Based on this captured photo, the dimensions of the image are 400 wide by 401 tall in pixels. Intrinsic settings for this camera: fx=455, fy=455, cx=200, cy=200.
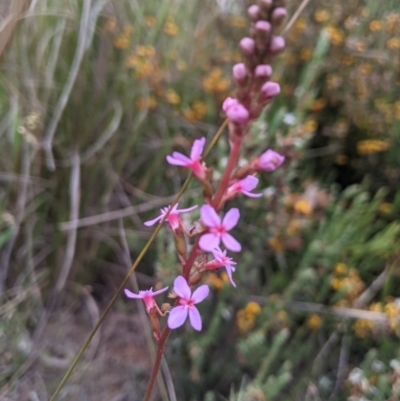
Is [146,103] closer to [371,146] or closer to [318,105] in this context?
[318,105]

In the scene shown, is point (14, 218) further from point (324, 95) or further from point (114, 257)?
point (324, 95)

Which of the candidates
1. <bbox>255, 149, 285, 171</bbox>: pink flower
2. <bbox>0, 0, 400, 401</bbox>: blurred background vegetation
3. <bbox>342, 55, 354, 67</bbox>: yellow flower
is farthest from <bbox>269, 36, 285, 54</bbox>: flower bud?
<bbox>342, 55, 354, 67</bbox>: yellow flower

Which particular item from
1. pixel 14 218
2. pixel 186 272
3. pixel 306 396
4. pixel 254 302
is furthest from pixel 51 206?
pixel 186 272

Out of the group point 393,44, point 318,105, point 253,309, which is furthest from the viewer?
point 318,105

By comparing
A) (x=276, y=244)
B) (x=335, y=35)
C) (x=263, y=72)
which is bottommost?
(x=276, y=244)

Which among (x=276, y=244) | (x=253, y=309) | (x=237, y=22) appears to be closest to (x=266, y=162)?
(x=253, y=309)

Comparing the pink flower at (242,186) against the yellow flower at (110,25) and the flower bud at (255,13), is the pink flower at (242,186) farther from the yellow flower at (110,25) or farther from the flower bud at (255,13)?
the yellow flower at (110,25)

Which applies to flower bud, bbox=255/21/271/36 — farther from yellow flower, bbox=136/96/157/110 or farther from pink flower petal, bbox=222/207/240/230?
yellow flower, bbox=136/96/157/110
